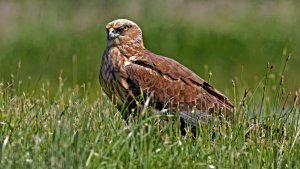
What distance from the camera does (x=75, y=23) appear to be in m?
16.1

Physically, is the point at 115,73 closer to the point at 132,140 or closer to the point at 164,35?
the point at 132,140

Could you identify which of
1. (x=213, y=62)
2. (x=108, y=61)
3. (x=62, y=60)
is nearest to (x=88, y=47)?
(x=62, y=60)

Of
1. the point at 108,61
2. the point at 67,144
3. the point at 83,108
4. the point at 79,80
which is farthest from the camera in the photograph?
the point at 79,80

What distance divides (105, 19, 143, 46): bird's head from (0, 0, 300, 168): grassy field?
0.44 metres

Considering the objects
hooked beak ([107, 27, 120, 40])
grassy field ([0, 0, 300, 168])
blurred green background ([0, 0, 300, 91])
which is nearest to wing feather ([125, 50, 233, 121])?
grassy field ([0, 0, 300, 168])

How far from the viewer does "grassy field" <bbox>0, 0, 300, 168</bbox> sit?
6438 millimetres

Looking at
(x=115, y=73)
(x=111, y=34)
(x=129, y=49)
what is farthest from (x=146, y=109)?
(x=111, y=34)

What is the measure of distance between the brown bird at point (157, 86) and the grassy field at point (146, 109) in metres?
0.17

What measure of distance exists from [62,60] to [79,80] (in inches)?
28.2

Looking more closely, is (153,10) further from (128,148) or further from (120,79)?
(128,148)

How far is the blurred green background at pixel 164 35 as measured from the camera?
1403cm

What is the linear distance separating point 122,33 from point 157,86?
678 mm

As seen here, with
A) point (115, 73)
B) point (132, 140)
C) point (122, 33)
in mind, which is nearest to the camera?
point (132, 140)

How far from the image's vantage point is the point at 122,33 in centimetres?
884
